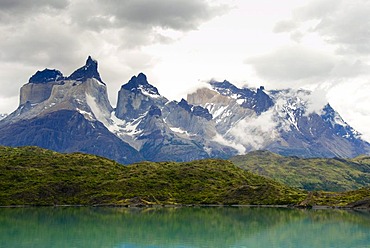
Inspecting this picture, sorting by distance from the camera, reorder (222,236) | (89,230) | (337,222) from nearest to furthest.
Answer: (222,236) → (89,230) → (337,222)

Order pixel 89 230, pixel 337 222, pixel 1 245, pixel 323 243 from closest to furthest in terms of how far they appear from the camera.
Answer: pixel 1 245
pixel 323 243
pixel 89 230
pixel 337 222

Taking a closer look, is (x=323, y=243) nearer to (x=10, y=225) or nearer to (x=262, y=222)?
(x=262, y=222)

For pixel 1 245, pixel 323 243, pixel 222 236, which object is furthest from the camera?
pixel 222 236

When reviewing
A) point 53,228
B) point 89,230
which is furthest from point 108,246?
point 53,228

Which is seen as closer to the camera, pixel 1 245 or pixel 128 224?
pixel 1 245

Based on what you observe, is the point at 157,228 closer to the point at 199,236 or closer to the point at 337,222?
the point at 199,236

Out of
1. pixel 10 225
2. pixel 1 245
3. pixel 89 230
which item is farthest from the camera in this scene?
pixel 10 225

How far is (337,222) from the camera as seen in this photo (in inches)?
7726

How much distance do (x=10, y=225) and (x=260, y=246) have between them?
321 ft

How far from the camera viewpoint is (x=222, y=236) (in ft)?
497

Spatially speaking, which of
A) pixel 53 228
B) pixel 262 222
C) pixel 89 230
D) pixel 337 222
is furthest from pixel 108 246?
pixel 337 222

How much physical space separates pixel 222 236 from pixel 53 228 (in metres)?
61.3

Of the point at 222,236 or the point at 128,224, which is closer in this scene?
the point at 222,236

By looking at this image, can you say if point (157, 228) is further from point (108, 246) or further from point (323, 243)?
point (323, 243)
